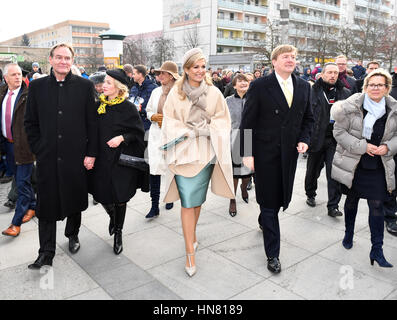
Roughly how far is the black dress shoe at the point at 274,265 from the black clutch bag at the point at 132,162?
5.53 ft

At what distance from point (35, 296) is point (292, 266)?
2.49m

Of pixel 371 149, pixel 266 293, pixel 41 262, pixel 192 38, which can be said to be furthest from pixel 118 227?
pixel 192 38

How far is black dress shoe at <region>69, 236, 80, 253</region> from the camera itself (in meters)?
4.29

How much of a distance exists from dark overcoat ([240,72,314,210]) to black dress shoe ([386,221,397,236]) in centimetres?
191

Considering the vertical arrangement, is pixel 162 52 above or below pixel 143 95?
above

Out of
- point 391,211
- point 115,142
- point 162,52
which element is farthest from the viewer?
point 162,52

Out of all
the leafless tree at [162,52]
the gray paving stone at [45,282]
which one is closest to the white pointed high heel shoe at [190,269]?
the gray paving stone at [45,282]

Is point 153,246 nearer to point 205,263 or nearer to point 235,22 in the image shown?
point 205,263

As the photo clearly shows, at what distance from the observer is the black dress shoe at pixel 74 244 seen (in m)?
4.29

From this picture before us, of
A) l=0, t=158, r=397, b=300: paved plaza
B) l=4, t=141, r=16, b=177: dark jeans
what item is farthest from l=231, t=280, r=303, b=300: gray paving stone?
l=4, t=141, r=16, b=177: dark jeans

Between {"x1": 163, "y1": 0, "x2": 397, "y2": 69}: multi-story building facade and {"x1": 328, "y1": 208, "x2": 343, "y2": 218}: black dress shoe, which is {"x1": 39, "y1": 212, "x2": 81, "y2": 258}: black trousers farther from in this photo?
{"x1": 163, "y1": 0, "x2": 397, "y2": 69}: multi-story building facade

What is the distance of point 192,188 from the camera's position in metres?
3.83

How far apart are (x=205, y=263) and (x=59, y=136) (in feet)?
6.50

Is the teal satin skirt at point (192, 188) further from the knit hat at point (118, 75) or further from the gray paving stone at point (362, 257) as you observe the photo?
the gray paving stone at point (362, 257)
